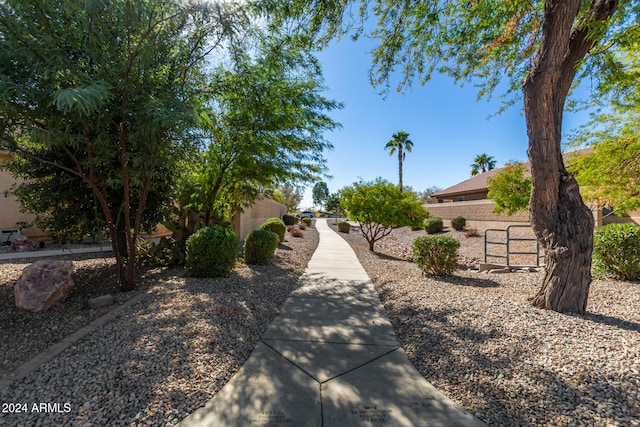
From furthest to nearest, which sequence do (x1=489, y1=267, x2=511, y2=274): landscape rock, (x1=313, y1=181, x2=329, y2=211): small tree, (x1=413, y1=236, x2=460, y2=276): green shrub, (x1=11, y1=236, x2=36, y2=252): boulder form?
(x1=313, y1=181, x2=329, y2=211): small tree → (x1=11, y1=236, x2=36, y2=252): boulder → (x1=489, y1=267, x2=511, y2=274): landscape rock → (x1=413, y1=236, x2=460, y2=276): green shrub

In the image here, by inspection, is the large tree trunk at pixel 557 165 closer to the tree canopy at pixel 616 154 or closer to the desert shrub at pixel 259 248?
the tree canopy at pixel 616 154

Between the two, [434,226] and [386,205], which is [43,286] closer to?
[386,205]

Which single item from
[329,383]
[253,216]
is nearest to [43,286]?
[329,383]

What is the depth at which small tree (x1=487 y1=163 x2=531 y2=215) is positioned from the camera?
46.2ft

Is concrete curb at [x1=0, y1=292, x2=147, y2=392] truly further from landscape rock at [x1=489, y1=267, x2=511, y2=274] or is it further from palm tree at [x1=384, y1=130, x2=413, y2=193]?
palm tree at [x1=384, y1=130, x2=413, y2=193]

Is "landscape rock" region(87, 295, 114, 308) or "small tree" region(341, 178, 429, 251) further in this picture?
"small tree" region(341, 178, 429, 251)

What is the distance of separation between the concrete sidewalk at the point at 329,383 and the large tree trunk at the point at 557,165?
101 inches

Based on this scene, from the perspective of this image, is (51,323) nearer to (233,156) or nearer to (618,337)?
(233,156)

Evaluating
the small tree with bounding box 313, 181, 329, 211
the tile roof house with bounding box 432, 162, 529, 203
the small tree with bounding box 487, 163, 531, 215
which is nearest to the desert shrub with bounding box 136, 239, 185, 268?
the small tree with bounding box 487, 163, 531, 215

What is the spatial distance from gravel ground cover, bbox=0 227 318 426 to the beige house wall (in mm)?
5648

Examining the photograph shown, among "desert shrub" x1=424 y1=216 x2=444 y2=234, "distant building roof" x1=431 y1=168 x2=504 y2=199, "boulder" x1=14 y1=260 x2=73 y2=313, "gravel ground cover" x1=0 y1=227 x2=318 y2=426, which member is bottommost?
"gravel ground cover" x1=0 y1=227 x2=318 y2=426

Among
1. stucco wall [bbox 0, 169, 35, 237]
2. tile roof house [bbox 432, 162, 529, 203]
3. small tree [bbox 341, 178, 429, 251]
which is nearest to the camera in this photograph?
stucco wall [bbox 0, 169, 35, 237]

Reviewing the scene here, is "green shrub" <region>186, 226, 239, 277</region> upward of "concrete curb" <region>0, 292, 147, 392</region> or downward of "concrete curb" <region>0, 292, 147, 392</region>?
upward

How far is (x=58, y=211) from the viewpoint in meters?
6.27
